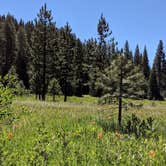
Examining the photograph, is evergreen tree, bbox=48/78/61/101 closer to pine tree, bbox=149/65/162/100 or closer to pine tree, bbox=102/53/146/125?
pine tree, bbox=102/53/146/125

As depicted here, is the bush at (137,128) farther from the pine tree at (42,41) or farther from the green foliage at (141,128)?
the pine tree at (42,41)

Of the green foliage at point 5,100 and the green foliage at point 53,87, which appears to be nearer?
the green foliage at point 5,100

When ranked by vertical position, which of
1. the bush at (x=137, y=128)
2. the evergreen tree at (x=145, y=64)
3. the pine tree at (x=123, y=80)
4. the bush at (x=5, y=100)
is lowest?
the bush at (x=137, y=128)

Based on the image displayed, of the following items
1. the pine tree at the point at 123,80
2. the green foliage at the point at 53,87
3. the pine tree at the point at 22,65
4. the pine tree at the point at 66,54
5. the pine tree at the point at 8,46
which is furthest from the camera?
the pine tree at the point at 8,46

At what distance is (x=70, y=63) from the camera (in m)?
56.2

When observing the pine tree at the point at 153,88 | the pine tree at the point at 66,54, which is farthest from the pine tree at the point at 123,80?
the pine tree at the point at 153,88

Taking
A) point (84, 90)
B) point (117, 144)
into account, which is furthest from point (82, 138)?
point (84, 90)

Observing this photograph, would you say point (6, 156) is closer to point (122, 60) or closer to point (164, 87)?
point (122, 60)

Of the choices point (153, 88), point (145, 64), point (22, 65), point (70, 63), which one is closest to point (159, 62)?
point (145, 64)

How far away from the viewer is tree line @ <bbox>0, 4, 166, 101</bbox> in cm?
1282

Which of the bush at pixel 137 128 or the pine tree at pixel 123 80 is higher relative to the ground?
the pine tree at pixel 123 80

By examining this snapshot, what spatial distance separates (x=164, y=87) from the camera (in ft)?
334

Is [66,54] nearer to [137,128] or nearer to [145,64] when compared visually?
[137,128]

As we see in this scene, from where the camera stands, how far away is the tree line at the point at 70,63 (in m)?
12.8
